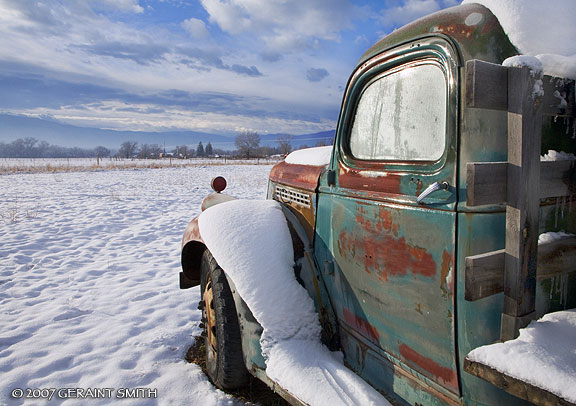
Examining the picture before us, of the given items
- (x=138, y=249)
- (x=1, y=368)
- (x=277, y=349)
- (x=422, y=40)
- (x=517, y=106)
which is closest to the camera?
(x=517, y=106)

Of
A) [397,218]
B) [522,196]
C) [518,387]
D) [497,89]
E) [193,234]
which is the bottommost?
[518,387]

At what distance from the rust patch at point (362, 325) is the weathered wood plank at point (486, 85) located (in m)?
1.18

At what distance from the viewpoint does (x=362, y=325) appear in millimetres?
1949

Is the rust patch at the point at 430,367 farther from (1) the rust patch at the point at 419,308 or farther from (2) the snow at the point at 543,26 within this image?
(2) the snow at the point at 543,26

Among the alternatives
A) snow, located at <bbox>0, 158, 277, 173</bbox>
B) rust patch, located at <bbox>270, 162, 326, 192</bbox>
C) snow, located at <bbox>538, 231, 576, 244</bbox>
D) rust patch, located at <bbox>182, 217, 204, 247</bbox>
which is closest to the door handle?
snow, located at <bbox>538, 231, 576, 244</bbox>

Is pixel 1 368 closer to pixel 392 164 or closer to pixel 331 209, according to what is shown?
pixel 331 209

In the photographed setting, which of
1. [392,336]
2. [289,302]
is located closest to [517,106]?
[392,336]

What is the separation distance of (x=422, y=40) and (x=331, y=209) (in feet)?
3.18

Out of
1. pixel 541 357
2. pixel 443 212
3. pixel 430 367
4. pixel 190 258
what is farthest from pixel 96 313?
pixel 541 357

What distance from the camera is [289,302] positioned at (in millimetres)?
2168

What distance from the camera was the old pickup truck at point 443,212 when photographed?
4.03 feet

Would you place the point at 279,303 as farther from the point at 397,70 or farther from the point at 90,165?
the point at 90,165

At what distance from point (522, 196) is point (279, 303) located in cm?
138

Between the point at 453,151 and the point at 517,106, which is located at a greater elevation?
the point at 517,106
